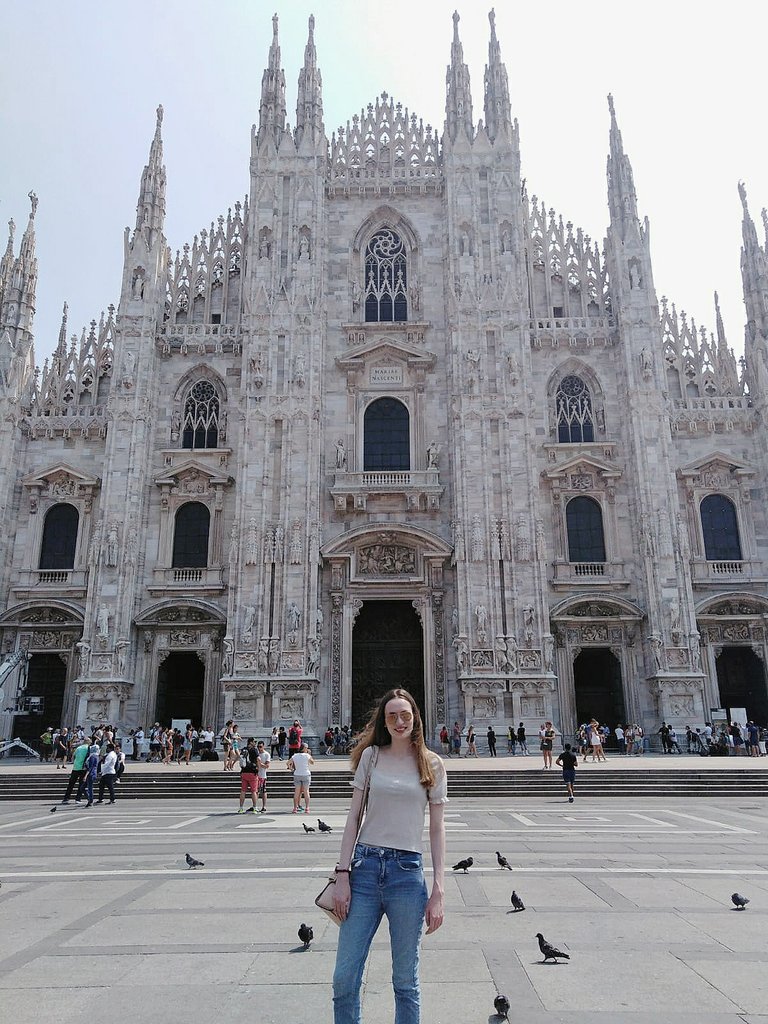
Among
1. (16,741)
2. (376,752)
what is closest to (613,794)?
(376,752)

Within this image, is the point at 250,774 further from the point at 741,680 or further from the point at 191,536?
the point at 741,680

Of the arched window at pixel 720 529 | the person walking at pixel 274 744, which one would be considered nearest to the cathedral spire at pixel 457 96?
the arched window at pixel 720 529

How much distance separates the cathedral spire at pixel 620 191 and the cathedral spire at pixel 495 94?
440cm

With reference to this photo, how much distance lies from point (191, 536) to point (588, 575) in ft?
47.8

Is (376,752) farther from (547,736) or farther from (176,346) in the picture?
(176,346)

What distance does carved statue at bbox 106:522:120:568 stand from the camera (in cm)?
2841

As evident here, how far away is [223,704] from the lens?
27469 millimetres

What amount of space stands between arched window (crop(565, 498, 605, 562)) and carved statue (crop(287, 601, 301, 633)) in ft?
32.5

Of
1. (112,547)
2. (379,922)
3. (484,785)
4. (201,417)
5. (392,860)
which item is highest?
(201,417)

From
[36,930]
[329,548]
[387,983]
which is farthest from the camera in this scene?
[329,548]

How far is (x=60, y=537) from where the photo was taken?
30.5m

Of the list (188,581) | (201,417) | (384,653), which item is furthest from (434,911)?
(201,417)

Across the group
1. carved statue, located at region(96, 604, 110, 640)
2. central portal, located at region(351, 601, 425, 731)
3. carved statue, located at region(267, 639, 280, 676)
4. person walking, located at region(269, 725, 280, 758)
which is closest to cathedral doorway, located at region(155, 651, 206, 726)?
carved statue, located at region(96, 604, 110, 640)

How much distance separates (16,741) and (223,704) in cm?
679
